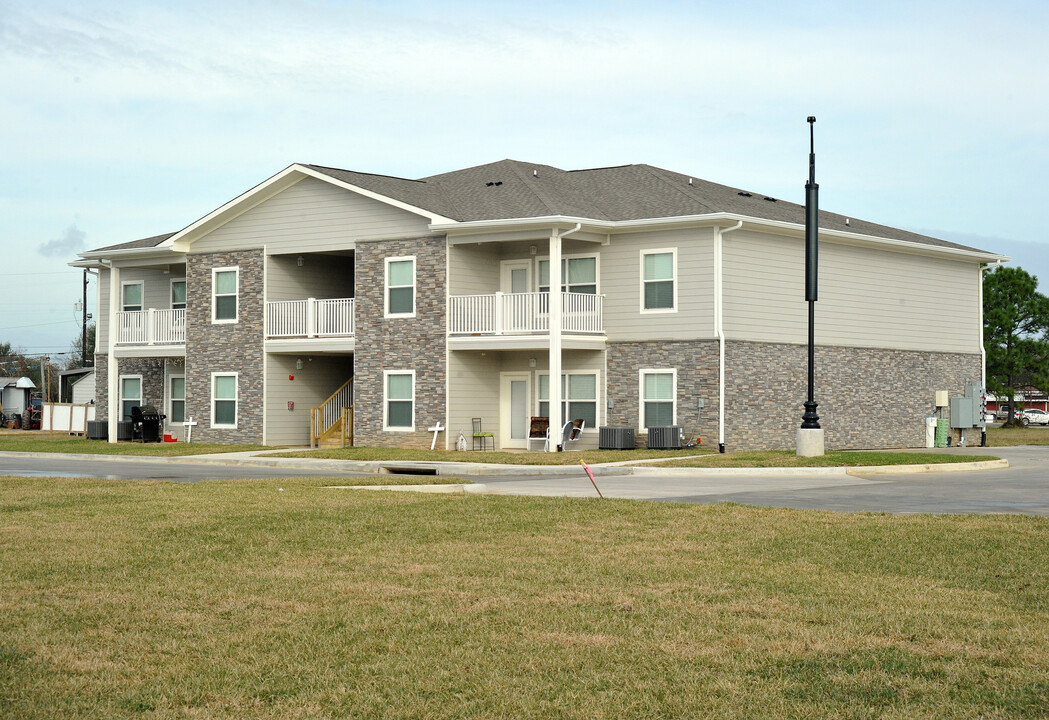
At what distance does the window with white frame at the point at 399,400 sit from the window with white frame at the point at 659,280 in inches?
262

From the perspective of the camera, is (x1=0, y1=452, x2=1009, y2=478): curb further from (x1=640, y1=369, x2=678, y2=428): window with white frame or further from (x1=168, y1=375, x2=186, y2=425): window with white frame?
(x1=168, y1=375, x2=186, y2=425): window with white frame

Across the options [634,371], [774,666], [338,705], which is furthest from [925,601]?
[634,371]

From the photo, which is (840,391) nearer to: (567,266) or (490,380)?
(567,266)

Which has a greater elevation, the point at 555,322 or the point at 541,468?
the point at 555,322

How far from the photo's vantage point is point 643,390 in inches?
1236

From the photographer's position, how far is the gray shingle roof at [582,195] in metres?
31.8

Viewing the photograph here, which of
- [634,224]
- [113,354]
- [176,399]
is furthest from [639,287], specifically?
[113,354]

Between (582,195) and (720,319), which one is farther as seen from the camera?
(582,195)

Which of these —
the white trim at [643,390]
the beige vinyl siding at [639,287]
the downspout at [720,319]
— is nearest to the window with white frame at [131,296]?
the beige vinyl siding at [639,287]

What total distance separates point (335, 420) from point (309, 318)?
3.32 meters

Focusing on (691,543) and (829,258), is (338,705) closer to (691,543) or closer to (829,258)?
(691,543)

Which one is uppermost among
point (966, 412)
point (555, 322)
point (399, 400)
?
point (555, 322)

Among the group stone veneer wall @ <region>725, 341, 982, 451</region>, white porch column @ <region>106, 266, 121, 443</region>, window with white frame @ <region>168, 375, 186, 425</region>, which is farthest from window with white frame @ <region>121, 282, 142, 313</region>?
stone veneer wall @ <region>725, 341, 982, 451</region>

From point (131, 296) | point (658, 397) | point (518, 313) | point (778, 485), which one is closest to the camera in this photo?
point (778, 485)
